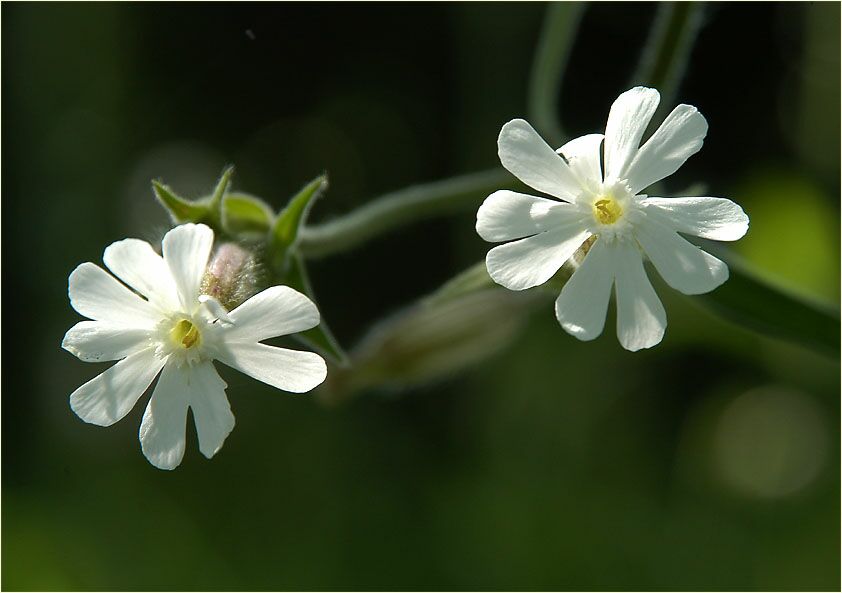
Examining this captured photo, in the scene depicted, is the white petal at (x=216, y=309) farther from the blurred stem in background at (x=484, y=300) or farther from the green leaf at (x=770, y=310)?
the green leaf at (x=770, y=310)

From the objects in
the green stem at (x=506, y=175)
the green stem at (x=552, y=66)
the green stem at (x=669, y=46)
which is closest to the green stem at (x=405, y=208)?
the green stem at (x=506, y=175)

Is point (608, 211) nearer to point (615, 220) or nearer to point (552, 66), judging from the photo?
point (615, 220)

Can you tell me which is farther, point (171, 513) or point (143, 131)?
point (143, 131)

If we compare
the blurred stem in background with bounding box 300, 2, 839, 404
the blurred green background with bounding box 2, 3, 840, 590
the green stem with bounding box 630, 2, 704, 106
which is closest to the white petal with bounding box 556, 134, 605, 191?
the blurred stem in background with bounding box 300, 2, 839, 404

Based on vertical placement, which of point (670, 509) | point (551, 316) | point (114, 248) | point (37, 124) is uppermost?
point (37, 124)

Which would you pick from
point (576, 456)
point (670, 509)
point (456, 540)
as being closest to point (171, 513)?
point (456, 540)

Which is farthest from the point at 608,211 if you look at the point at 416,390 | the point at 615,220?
the point at 416,390

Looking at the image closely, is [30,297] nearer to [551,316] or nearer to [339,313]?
[339,313]
